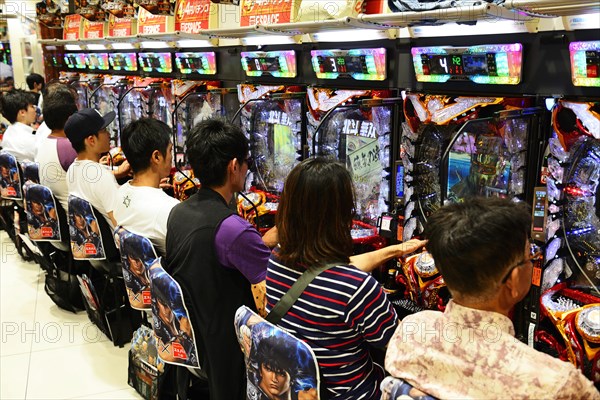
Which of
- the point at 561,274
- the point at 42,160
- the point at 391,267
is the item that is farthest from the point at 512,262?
the point at 42,160

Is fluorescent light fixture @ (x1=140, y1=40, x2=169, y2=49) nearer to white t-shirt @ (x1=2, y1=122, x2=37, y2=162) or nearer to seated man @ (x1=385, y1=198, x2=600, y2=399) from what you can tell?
white t-shirt @ (x1=2, y1=122, x2=37, y2=162)

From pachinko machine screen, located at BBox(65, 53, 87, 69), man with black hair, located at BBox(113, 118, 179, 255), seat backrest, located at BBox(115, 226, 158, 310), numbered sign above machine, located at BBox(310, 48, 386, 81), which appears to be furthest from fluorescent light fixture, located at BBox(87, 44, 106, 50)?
seat backrest, located at BBox(115, 226, 158, 310)

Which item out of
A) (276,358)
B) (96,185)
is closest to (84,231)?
(96,185)

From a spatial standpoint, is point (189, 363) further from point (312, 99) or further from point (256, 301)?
point (312, 99)

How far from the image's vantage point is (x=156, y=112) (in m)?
5.32

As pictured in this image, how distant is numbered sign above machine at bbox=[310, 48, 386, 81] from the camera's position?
2875mm

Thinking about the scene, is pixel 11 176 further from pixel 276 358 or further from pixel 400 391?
pixel 400 391

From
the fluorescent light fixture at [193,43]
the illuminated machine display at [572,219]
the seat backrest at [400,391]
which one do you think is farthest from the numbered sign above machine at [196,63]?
the seat backrest at [400,391]

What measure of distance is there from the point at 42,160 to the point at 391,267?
9.48 ft

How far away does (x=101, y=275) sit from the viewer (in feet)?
13.1

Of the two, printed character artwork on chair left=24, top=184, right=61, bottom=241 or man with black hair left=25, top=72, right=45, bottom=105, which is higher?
man with black hair left=25, top=72, right=45, bottom=105

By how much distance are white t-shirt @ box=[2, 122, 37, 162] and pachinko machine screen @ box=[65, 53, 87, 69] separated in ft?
7.30

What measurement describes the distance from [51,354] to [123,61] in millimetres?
3518

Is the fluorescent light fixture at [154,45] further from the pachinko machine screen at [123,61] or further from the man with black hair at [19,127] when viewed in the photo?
the man with black hair at [19,127]
